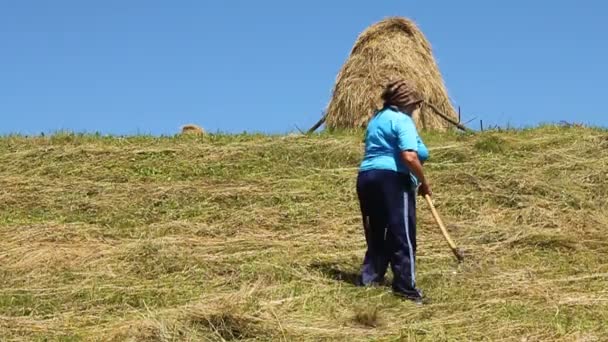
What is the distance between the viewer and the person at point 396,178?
586cm

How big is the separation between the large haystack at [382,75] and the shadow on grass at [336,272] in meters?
6.61

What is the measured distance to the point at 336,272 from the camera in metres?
6.72

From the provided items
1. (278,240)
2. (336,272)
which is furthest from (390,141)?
(278,240)

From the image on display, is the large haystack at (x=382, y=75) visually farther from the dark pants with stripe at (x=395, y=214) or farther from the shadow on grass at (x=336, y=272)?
the dark pants with stripe at (x=395, y=214)

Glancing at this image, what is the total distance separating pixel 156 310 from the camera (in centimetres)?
552

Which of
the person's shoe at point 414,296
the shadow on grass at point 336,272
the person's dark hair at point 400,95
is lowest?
the person's shoe at point 414,296

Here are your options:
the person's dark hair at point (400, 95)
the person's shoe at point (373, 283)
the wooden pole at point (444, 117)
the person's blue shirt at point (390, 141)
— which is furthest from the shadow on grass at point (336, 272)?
the wooden pole at point (444, 117)

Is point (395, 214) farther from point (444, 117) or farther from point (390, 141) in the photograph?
point (444, 117)

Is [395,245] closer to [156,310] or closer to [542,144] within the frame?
[156,310]

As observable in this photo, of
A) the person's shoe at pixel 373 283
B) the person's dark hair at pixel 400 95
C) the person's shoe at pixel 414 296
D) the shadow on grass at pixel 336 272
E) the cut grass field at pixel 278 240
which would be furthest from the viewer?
the shadow on grass at pixel 336 272

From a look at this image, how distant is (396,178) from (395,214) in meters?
0.22

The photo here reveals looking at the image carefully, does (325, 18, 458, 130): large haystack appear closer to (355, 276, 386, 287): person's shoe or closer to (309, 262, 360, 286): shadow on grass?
(309, 262, 360, 286): shadow on grass

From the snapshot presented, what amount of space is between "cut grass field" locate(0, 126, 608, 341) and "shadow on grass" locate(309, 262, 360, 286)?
0.03 meters

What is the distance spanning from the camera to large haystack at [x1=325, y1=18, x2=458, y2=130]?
1359 centimetres
